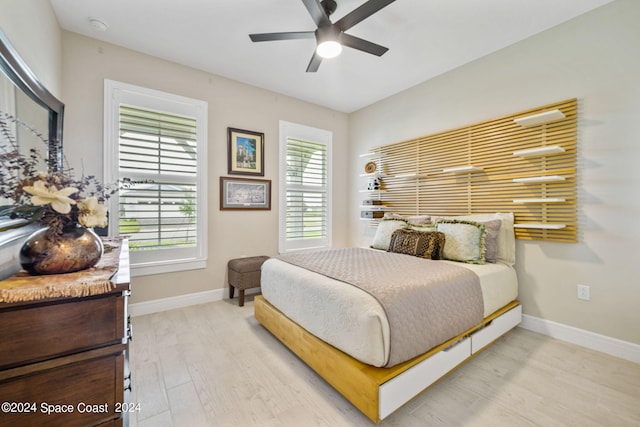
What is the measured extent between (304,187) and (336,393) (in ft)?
9.98

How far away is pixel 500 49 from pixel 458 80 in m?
0.48

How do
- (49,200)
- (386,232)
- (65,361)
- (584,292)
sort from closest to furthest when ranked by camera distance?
(65,361) < (49,200) < (584,292) < (386,232)

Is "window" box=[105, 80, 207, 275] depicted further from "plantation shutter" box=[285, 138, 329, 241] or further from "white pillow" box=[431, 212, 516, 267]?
"white pillow" box=[431, 212, 516, 267]

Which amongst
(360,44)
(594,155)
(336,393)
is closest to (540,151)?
(594,155)

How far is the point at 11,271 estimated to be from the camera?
1.04 metres

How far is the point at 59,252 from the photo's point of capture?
969mm

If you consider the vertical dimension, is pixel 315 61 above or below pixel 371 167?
above

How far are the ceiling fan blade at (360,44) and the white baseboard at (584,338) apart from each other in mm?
2964

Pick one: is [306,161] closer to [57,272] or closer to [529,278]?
[529,278]

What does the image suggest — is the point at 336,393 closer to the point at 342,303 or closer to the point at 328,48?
the point at 342,303

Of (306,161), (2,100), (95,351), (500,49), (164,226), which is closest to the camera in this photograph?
(95,351)

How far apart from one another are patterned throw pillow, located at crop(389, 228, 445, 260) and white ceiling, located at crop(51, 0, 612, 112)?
78.8 inches

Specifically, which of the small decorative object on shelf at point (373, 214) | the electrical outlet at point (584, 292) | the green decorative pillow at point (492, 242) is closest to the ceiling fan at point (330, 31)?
the green decorative pillow at point (492, 242)

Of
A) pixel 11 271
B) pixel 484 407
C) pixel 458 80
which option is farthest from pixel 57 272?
pixel 458 80
